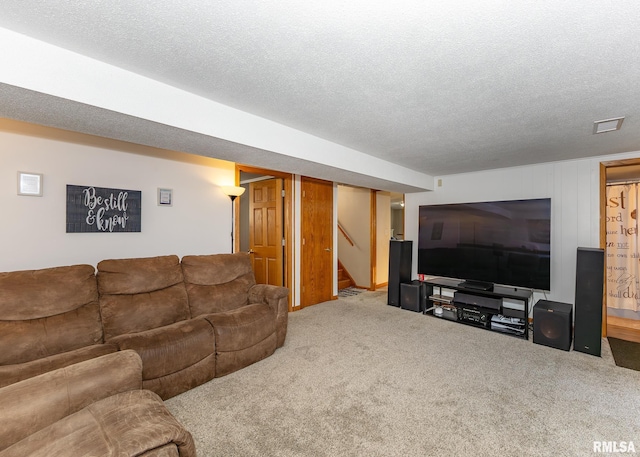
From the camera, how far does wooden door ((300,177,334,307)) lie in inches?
191

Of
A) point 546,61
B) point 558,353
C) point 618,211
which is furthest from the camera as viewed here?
point 618,211

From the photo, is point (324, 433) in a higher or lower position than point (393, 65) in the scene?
lower

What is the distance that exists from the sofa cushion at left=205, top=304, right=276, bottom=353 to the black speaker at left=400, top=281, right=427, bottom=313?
2.53 m

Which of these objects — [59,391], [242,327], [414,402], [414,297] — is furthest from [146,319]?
[414,297]

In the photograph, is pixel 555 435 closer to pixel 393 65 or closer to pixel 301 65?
pixel 393 65

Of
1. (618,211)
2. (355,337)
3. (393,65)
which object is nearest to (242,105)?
(393,65)

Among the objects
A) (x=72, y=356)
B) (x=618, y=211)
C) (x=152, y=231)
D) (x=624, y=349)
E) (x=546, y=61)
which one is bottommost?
(x=624, y=349)

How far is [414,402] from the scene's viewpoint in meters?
2.17

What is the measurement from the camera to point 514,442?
69.7 inches

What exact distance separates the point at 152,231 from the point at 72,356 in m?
1.56

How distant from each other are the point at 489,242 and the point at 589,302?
4.04 ft

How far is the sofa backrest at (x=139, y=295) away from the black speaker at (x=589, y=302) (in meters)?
4.06

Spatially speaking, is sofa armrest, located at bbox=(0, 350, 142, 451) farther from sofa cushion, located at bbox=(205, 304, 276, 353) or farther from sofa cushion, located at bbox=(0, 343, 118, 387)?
sofa cushion, located at bbox=(205, 304, 276, 353)

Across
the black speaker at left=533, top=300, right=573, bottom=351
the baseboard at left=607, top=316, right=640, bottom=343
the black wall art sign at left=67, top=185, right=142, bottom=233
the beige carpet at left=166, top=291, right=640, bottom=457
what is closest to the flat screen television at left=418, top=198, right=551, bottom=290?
the black speaker at left=533, top=300, right=573, bottom=351
